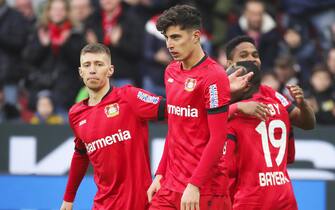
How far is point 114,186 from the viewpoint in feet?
23.5

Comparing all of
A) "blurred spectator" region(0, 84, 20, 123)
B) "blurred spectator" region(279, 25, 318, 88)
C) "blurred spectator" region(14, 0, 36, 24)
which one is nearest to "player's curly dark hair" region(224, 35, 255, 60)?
"blurred spectator" region(279, 25, 318, 88)

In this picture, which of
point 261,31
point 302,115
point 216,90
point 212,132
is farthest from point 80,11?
point 212,132

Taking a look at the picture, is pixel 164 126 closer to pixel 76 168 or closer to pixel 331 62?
pixel 331 62

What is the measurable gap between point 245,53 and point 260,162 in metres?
0.87

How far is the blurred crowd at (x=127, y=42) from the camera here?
12.2 m

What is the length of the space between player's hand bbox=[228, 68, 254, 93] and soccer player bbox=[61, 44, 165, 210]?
1.93ft

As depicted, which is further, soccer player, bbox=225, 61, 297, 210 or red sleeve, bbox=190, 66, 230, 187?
soccer player, bbox=225, 61, 297, 210

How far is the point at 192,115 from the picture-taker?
21.1 feet

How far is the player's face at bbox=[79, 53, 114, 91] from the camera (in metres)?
7.22

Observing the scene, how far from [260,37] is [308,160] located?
96.3 inches

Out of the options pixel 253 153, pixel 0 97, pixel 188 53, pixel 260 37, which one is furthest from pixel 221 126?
pixel 0 97

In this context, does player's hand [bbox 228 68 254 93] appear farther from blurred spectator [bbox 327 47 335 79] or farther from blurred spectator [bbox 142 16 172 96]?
blurred spectator [bbox 142 16 172 96]

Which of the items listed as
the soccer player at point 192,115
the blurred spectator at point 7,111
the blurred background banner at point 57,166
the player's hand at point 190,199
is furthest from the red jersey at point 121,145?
the blurred spectator at point 7,111

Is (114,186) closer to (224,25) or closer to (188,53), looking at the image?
(188,53)
